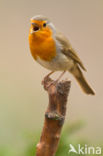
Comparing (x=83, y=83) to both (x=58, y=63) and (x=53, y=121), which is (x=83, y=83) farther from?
(x=53, y=121)

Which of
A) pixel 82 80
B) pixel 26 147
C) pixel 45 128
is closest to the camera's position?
pixel 45 128

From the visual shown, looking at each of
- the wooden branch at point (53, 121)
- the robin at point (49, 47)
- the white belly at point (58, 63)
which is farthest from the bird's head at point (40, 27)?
the wooden branch at point (53, 121)

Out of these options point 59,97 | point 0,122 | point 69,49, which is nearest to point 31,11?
point 0,122

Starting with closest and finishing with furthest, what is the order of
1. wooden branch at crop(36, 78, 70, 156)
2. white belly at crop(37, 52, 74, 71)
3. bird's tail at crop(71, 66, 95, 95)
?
wooden branch at crop(36, 78, 70, 156) < white belly at crop(37, 52, 74, 71) < bird's tail at crop(71, 66, 95, 95)

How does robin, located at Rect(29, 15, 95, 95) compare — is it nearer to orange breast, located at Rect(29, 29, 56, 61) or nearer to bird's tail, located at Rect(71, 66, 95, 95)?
orange breast, located at Rect(29, 29, 56, 61)

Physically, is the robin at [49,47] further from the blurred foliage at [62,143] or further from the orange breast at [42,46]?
the blurred foliage at [62,143]

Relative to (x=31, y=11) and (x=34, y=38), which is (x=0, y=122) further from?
(x=34, y=38)

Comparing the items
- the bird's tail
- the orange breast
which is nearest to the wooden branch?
the orange breast
